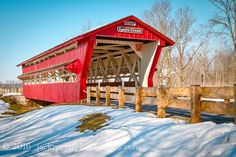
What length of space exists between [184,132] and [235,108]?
3.18 ft

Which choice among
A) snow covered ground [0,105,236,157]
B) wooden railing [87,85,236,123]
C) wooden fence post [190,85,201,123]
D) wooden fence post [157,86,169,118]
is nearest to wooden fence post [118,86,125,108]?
wooden railing [87,85,236,123]

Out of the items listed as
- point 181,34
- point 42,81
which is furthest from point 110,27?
point 181,34

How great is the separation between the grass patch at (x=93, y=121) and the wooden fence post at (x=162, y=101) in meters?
1.29

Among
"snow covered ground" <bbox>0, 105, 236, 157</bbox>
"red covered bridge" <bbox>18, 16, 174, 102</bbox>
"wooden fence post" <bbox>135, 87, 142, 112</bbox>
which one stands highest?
"red covered bridge" <bbox>18, 16, 174, 102</bbox>

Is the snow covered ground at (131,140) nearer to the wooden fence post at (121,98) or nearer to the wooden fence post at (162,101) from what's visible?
the wooden fence post at (162,101)

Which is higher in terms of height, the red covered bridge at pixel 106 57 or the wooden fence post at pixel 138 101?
the red covered bridge at pixel 106 57

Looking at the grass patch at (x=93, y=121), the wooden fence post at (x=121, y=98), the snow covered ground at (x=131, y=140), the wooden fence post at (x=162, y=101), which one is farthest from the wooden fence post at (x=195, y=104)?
the wooden fence post at (x=121, y=98)

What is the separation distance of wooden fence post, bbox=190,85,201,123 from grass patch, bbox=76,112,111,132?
1.97m

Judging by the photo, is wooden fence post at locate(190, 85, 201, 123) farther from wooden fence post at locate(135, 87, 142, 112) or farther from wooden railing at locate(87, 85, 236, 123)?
wooden fence post at locate(135, 87, 142, 112)

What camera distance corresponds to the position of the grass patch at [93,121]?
5755 millimetres

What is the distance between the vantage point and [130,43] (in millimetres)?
13125

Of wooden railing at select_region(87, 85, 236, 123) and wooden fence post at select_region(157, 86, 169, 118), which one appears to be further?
wooden fence post at select_region(157, 86, 169, 118)

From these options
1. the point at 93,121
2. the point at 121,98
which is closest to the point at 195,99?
the point at 93,121

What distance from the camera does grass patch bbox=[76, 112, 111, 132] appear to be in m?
5.76
